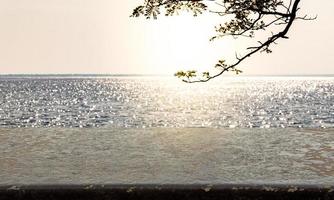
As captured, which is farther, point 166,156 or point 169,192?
point 166,156

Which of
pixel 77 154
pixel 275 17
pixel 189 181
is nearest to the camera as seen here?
pixel 189 181

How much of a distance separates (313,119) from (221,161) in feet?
337

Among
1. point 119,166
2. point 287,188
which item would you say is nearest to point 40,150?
point 119,166

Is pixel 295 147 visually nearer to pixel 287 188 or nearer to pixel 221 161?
pixel 221 161

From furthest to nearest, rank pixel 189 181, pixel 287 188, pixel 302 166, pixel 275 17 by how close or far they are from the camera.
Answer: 1. pixel 275 17
2. pixel 302 166
3. pixel 189 181
4. pixel 287 188

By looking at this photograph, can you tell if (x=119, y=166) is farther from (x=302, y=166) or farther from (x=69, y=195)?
(x=302, y=166)

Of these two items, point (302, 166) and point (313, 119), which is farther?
point (313, 119)

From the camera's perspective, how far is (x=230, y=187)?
80.4 inches

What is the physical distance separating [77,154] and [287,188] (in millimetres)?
1143

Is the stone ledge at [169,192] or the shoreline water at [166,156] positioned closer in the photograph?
the stone ledge at [169,192]

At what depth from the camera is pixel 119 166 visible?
2484mm

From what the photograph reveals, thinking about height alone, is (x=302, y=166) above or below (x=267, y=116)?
above

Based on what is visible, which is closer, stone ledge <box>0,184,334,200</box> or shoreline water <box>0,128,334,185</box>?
stone ledge <box>0,184,334,200</box>

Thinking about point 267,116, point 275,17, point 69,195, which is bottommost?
point 267,116
